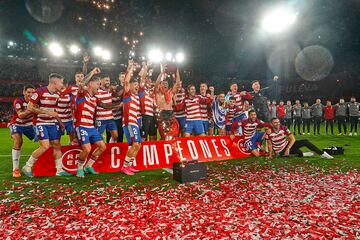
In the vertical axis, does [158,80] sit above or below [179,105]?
above

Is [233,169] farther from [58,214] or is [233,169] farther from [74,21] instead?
[74,21]

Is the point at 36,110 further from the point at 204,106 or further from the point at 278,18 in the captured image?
the point at 278,18

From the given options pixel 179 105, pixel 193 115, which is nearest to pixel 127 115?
pixel 193 115

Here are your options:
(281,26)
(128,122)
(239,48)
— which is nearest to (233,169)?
(128,122)

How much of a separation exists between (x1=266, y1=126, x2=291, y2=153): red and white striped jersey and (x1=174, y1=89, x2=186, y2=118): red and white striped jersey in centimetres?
313

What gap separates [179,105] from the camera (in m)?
9.25

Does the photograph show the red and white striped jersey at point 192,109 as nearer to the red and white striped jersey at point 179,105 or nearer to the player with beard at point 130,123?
the red and white striped jersey at point 179,105

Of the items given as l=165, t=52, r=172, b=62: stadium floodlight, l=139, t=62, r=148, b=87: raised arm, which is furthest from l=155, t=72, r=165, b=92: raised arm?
l=165, t=52, r=172, b=62: stadium floodlight

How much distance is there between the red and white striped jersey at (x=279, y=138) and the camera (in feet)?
25.6

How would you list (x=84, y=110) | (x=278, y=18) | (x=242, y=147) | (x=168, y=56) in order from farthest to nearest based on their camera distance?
(x=168, y=56) → (x=278, y=18) → (x=242, y=147) → (x=84, y=110)

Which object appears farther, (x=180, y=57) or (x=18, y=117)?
(x=180, y=57)

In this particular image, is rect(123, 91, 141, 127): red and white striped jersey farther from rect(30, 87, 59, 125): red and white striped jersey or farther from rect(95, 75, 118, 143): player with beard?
rect(30, 87, 59, 125): red and white striped jersey

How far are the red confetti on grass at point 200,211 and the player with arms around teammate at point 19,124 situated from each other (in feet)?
3.32

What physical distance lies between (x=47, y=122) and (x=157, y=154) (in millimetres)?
2884
